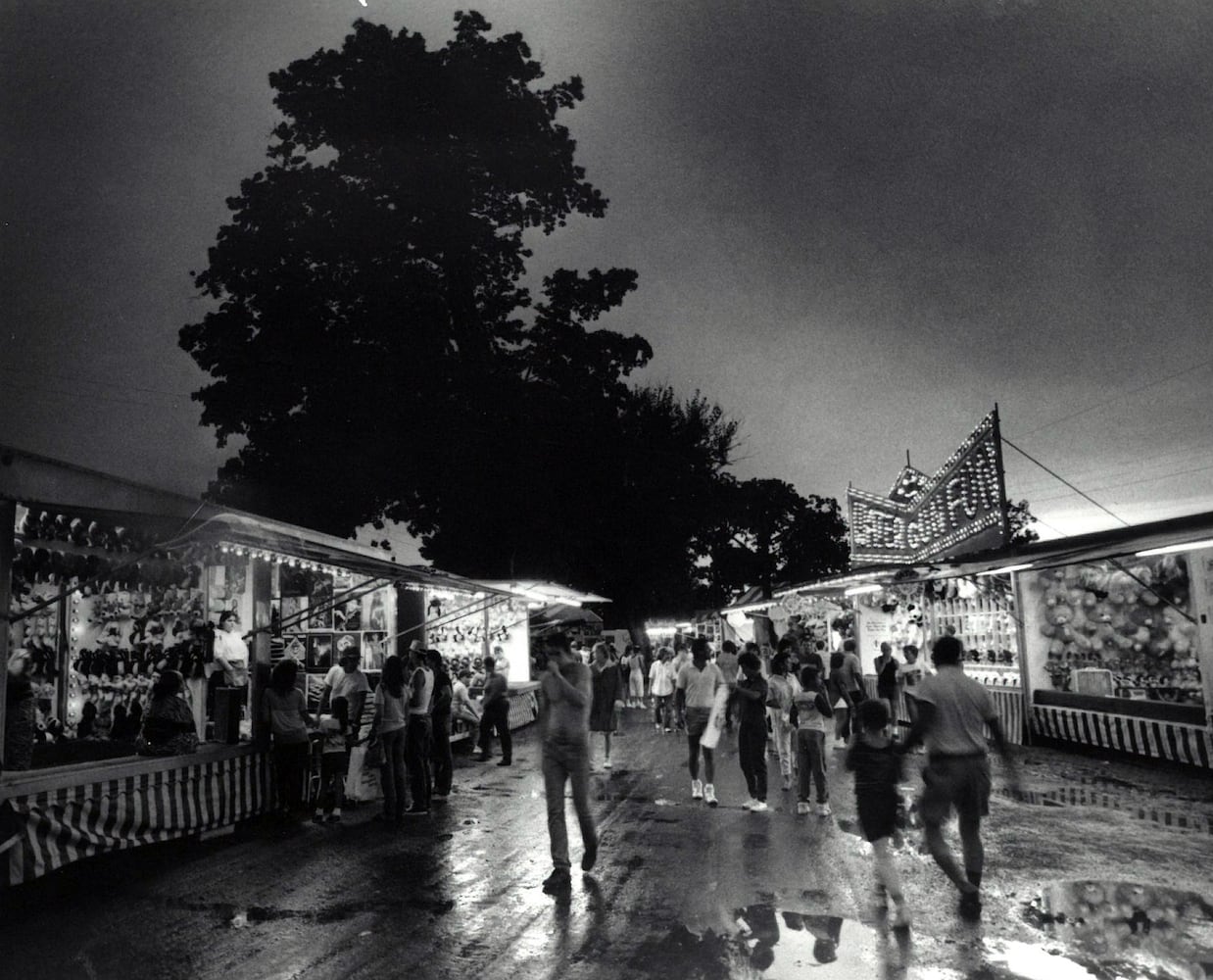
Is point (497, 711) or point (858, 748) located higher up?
point (858, 748)

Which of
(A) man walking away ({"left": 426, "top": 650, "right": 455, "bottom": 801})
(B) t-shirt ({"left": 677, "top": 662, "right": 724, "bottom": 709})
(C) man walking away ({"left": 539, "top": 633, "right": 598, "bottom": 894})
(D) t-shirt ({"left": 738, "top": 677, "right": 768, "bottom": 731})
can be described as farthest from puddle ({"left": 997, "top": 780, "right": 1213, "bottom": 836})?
(A) man walking away ({"left": 426, "top": 650, "right": 455, "bottom": 801})

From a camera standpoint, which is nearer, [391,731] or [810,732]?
[810,732]

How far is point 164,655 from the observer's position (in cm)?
1159

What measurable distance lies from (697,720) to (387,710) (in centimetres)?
360

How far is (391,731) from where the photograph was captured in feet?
Answer: 34.8

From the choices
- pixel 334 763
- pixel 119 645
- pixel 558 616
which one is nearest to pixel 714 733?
pixel 334 763

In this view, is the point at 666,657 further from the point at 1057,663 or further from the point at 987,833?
the point at 987,833

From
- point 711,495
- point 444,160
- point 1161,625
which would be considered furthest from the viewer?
point 711,495

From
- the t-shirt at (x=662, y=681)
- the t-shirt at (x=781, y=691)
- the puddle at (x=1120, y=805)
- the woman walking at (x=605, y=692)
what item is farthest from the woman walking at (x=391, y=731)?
the t-shirt at (x=662, y=681)

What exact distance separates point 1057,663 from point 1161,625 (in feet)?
8.37

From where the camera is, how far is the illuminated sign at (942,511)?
850 inches

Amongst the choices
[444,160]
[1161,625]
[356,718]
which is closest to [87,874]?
[356,718]

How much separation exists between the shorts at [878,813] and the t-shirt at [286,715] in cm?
653

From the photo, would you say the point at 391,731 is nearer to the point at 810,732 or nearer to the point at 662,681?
the point at 810,732
